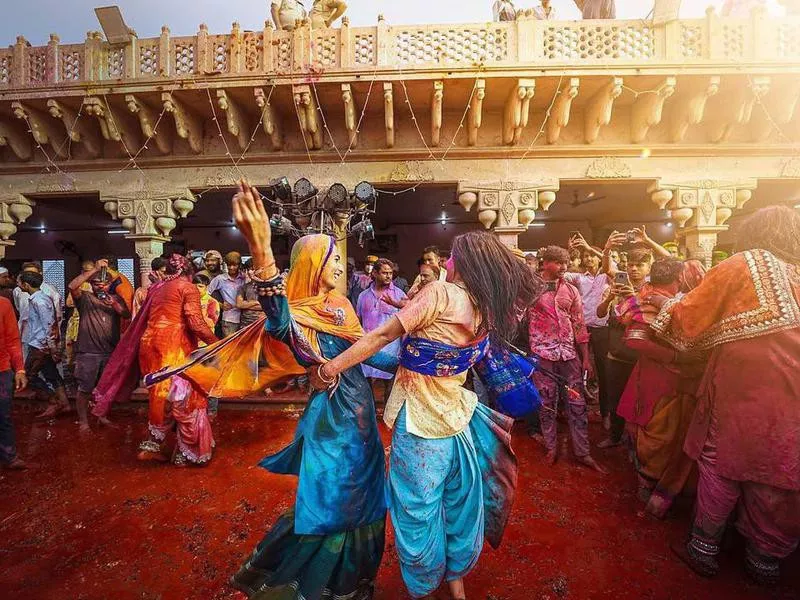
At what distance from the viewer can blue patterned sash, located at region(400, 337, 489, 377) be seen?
1.67 metres

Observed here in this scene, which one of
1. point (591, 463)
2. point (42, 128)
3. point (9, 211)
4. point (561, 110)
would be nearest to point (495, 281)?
point (591, 463)

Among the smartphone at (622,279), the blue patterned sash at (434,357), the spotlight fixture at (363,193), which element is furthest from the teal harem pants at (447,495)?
the spotlight fixture at (363,193)

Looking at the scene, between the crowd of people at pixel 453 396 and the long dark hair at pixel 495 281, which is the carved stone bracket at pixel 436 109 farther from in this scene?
the long dark hair at pixel 495 281

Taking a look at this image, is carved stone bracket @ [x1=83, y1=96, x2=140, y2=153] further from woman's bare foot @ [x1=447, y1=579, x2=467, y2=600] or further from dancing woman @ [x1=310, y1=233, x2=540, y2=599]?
woman's bare foot @ [x1=447, y1=579, x2=467, y2=600]

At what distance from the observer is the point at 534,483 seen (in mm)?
3311

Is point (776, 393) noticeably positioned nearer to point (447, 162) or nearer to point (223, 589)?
point (223, 589)

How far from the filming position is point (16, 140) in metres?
6.30

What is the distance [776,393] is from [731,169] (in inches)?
235

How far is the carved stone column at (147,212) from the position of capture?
632 cm

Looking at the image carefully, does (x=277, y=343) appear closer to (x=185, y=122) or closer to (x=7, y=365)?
(x=7, y=365)

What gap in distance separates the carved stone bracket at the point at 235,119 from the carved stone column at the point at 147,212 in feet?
4.36

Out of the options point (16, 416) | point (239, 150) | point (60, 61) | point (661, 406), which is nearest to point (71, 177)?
point (60, 61)

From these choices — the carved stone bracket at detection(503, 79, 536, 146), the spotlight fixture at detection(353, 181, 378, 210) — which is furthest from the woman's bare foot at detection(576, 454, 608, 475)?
the carved stone bracket at detection(503, 79, 536, 146)

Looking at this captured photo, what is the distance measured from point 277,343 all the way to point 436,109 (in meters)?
4.92
